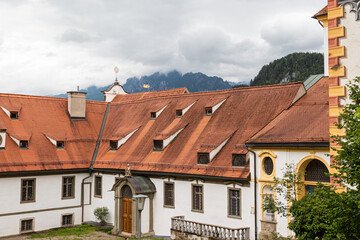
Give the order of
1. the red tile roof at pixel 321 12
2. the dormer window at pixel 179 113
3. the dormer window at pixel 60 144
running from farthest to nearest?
the dormer window at pixel 60 144 → the dormer window at pixel 179 113 → the red tile roof at pixel 321 12

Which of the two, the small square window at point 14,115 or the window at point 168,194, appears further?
the small square window at point 14,115

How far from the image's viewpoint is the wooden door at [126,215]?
25964mm

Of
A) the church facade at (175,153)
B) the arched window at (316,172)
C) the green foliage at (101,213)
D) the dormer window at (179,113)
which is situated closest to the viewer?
the arched window at (316,172)

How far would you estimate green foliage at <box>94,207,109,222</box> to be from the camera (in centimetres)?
2866

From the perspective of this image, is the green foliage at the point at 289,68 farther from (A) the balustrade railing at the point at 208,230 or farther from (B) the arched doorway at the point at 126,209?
(A) the balustrade railing at the point at 208,230

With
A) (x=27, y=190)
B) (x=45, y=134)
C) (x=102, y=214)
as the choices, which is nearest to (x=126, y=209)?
(x=102, y=214)

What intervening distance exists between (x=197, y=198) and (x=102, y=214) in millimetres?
8588

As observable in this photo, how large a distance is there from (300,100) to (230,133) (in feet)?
14.5

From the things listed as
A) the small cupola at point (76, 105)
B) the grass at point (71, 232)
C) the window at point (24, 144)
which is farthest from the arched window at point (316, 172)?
the small cupola at point (76, 105)

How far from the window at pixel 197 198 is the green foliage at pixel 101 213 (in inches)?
319

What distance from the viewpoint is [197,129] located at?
26.1 m

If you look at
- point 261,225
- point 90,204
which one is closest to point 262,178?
point 261,225

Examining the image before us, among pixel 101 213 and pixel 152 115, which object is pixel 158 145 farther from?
pixel 101 213

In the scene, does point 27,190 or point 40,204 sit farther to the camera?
point 40,204
